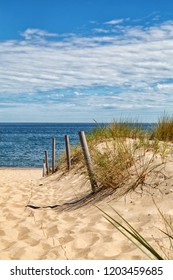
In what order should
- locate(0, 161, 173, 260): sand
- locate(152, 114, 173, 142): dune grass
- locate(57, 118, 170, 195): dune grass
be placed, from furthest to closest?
locate(152, 114, 173, 142): dune grass → locate(57, 118, 170, 195): dune grass → locate(0, 161, 173, 260): sand

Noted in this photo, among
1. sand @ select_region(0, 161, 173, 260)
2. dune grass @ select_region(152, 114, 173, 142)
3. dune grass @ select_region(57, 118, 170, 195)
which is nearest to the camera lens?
sand @ select_region(0, 161, 173, 260)

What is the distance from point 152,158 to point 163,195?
1.37 metres

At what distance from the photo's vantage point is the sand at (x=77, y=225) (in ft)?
15.0

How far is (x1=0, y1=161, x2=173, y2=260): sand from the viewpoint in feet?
15.0

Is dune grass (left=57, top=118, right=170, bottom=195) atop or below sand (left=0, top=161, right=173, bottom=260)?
atop

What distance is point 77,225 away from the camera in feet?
19.0

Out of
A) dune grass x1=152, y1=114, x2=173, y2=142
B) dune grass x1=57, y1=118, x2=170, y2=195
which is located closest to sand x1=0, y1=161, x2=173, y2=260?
dune grass x1=57, y1=118, x2=170, y2=195

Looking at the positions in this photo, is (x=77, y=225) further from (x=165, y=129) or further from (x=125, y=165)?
(x=165, y=129)

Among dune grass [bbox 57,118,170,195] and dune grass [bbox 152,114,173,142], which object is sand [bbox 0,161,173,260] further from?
dune grass [bbox 152,114,173,142]

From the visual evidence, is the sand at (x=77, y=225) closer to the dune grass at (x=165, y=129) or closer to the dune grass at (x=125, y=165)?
the dune grass at (x=125, y=165)

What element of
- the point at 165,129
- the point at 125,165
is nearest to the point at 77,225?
the point at 125,165

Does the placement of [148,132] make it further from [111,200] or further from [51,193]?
[111,200]

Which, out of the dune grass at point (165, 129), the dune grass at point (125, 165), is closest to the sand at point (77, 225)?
the dune grass at point (125, 165)

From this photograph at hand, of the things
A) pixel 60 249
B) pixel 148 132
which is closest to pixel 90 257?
pixel 60 249
